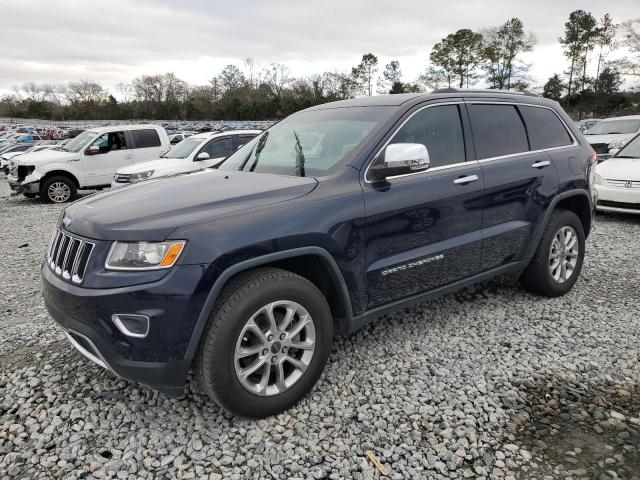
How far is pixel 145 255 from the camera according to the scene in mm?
2352

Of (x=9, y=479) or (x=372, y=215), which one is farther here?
(x=372, y=215)

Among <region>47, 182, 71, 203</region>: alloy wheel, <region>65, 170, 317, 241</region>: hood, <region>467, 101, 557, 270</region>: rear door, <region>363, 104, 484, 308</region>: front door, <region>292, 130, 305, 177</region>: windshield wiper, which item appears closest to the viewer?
<region>65, 170, 317, 241</region>: hood

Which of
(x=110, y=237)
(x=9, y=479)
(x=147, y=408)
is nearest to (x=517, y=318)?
(x=147, y=408)

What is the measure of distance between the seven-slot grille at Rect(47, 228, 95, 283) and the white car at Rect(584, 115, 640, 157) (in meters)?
12.9

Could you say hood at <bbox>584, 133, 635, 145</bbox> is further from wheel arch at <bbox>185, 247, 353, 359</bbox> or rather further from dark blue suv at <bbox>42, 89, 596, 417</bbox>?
wheel arch at <bbox>185, 247, 353, 359</bbox>

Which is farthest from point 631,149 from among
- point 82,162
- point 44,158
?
point 44,158

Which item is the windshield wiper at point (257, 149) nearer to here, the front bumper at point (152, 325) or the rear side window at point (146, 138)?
the front bumper at point (152, 325)

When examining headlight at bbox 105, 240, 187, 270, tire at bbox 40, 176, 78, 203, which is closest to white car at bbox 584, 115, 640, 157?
headlight at bbox 105, 240, 187, 270

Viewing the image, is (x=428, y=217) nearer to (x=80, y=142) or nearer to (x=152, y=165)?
(x=152, y=165)

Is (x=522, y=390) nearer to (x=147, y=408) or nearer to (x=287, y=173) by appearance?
(x=287, y=173)

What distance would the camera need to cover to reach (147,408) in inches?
114

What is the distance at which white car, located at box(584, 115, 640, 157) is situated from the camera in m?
12.4

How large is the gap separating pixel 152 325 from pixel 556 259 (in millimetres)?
3658

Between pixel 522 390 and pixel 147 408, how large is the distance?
2.35 meters
